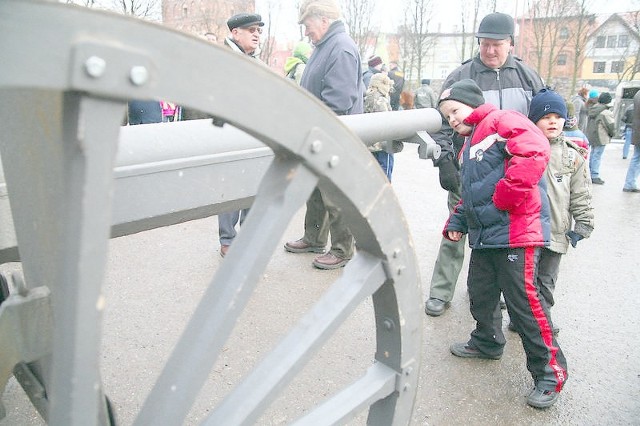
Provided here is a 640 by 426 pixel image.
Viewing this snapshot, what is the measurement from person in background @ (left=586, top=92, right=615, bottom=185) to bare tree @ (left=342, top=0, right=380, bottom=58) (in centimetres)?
2087

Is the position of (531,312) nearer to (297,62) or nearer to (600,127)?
(297,62)

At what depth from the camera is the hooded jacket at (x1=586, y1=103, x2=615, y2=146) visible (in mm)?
8812

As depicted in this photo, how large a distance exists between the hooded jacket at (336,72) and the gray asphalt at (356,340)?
4.30 feet

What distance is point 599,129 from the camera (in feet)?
29.1

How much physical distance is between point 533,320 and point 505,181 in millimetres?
671

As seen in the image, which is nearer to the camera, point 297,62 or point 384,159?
point 384,159

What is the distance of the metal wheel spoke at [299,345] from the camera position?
1074mm

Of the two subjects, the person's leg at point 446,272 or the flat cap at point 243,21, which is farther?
the flat cap at point 243,21

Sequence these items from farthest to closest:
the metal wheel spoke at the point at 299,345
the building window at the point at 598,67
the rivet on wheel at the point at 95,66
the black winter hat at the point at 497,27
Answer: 1. the building window at the point at 598,67
2. the black winter hat at the point at 497,27
3. the metal wheel spoke at the point at 299,345
4. the rivet on wheel at the point at 95,66

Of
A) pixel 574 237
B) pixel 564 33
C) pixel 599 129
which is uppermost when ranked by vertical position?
pixel 564 33

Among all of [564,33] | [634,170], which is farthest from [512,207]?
[564,33]

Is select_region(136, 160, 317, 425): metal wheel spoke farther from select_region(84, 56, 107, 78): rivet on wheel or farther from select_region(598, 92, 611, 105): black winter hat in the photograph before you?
select_region(598, 92, 611, 105): black winter hat

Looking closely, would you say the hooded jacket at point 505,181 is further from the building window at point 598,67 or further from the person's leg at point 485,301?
the building window at point 598,67

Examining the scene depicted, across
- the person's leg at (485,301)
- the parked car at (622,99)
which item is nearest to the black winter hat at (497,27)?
the person's leg at (485,301)
